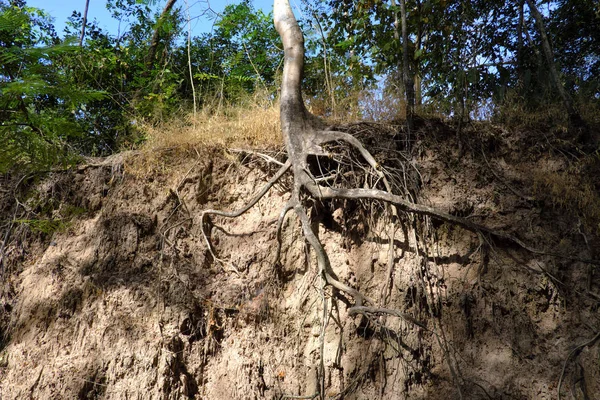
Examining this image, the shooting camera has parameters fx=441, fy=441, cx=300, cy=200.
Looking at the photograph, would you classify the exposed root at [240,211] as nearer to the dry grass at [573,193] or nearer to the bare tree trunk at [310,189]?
the bare tree trunk at [310,189]

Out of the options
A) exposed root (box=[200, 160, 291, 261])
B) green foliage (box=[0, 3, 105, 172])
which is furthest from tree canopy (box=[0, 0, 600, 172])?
exposed root (box=[200, 160, 291, 261])

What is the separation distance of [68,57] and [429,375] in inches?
308

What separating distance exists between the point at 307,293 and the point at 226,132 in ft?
7.93

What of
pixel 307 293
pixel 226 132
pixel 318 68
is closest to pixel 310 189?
pixel 307 293

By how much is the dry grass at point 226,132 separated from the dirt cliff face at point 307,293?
0.22 metres

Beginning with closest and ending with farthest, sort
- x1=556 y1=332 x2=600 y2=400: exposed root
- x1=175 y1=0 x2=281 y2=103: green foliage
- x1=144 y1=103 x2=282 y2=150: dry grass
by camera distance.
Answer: x1=556 y1=332 x2=600 y2=400: exposed root < x1=144 y1=103 x2=282 y2=150: dry grass < x1=175 y1=0 x2=281 y2=103: green foliage

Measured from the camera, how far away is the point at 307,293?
504 centimetres

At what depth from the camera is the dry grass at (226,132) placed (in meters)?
5.87

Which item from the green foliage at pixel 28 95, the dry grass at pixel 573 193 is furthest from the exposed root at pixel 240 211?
the dry grass at pixel 573 193

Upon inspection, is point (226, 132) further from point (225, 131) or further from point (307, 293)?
point (307, 293)

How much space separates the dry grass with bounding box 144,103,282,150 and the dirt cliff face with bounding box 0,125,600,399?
0.72 feet

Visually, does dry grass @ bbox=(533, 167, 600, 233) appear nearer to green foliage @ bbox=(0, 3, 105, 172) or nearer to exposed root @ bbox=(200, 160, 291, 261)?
exposed root @ bbox=(200, 160, 291, 261)

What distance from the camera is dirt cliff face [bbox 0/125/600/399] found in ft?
14.8

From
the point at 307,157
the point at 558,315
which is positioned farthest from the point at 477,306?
the point at 307,157
